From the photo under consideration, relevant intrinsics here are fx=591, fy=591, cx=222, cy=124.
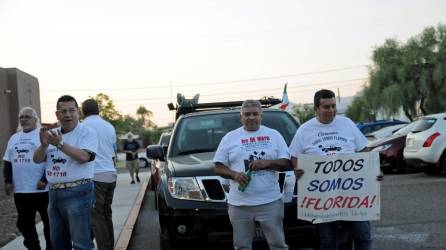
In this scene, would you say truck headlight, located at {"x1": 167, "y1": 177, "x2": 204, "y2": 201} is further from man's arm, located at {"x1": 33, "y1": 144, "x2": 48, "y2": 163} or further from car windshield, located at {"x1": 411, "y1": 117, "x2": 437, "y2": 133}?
car windshield, located at {"x1": 411, "y1": 117, "x2": 437, "y2": 133}

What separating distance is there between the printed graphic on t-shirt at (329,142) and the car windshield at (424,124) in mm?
9436

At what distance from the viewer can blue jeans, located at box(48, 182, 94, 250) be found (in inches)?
194

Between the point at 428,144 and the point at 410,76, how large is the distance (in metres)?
30.7

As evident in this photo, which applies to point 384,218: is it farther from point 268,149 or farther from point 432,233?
point 268,149

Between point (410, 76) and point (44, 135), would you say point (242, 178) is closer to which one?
point (44, 135)

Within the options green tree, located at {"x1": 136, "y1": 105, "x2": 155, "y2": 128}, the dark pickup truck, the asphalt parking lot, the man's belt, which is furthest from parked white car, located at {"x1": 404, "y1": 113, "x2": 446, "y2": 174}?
green tree, located at {"x1": 136, "y1": 105, "x2": 155, "y2": 128}

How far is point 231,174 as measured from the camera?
183 inches

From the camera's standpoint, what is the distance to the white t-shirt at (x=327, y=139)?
491 centimetres

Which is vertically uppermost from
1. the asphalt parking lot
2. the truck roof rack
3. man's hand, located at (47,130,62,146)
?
the truck roof rack

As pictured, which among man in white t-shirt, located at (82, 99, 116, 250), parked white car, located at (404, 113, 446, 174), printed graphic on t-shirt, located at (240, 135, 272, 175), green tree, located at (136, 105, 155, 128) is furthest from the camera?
green tree, located at (136, 105, 155, 128)

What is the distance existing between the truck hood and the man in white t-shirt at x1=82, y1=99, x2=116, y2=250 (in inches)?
26.5

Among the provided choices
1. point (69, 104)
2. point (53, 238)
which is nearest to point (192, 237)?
point (53, 238)

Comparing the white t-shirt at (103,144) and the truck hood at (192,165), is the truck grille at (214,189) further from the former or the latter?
the white t-shirt at (103,144)

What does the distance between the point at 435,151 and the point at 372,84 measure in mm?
32327
